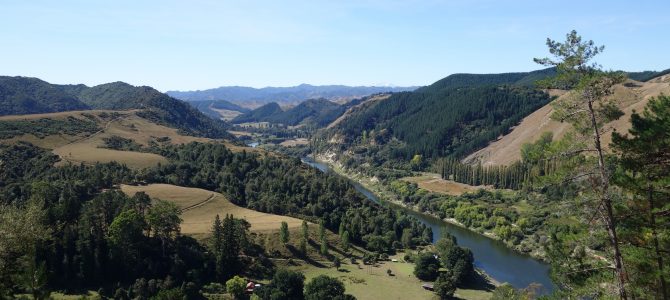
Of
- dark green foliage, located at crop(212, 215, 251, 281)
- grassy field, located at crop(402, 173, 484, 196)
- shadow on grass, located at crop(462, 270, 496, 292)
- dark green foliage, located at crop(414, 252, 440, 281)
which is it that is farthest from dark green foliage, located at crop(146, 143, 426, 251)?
grassy field, located at crop(402, 173, 484, 196)

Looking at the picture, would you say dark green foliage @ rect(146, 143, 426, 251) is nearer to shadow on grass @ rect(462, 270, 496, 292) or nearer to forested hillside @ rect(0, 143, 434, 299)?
forested hillside @ rect(0, 143, 434, 299)

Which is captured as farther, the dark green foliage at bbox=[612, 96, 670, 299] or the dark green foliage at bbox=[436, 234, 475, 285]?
the dark green foliage at bbox=[436, 234, 475, 285]

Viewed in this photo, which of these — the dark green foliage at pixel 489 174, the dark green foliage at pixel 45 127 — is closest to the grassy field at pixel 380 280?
the dark green foliage at pixel 489 174

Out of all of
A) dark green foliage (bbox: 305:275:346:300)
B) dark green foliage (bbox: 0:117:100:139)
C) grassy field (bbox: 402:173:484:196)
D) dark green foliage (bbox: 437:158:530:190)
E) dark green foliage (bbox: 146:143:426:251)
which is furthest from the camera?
grassy field (bbox: 402:173:484:196)

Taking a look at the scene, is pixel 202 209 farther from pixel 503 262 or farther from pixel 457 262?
pixel 503 262

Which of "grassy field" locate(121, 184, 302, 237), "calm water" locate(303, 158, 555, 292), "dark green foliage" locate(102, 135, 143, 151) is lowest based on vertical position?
"calm water" locate(303, 158, 555, 292)

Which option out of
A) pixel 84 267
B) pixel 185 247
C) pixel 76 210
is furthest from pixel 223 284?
pixel 76 210

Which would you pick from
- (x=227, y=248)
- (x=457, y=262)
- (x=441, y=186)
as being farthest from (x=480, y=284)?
(x=441, y=186)
